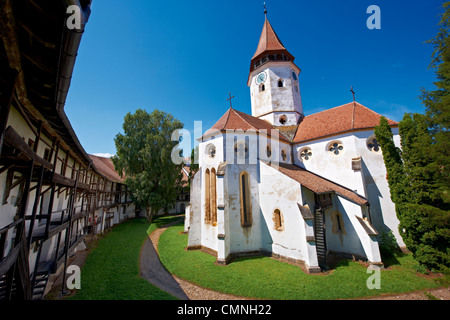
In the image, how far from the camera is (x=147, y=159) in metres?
21.3

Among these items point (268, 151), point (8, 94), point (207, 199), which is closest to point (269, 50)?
point (268, 151)

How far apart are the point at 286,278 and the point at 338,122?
45.2ft

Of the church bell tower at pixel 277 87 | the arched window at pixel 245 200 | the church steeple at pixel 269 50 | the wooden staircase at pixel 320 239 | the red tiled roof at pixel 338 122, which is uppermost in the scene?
the church steeple at pixel 269 50

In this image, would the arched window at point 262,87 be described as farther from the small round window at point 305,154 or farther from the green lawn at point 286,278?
the green lawn at point 286,278

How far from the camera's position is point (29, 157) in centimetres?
433

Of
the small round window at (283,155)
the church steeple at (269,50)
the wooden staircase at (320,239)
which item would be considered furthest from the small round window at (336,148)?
the church steeple at (269,50)

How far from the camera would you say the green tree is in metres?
21.3

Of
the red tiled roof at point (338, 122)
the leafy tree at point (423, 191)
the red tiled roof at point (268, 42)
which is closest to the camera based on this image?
the leafy tree at point (423, 191)

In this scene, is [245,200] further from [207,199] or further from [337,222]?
[337,222]

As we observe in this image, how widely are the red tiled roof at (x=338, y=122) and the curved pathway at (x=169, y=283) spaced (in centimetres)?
1438

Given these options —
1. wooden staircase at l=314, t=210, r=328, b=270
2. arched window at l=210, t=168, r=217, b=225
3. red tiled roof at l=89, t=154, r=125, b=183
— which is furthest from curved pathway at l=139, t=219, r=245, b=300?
red tiled roof at l=89, t=154, r=125, b=183

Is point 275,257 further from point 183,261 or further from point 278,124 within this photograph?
point 278,124

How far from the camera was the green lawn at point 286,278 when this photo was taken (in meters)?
7.75
